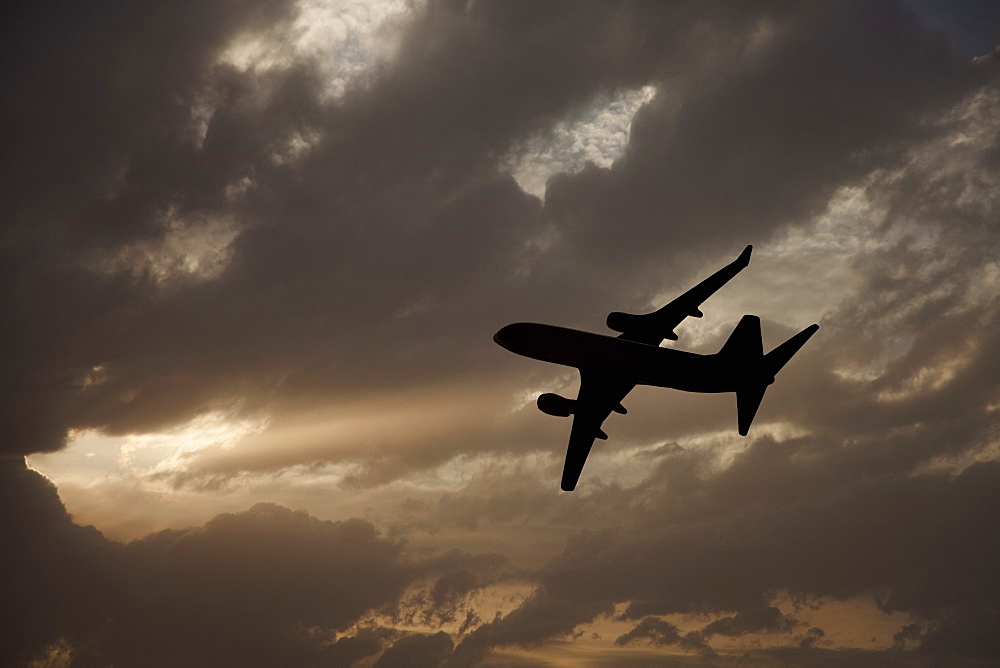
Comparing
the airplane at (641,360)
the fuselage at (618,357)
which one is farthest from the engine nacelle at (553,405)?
the fuselage at (618,357)

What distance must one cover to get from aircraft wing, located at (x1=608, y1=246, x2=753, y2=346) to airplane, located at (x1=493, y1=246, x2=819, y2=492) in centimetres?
9

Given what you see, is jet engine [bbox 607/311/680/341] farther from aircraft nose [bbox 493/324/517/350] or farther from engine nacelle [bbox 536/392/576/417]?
aircraft nose [bbox 493/324/517/350]

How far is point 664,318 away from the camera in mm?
64625

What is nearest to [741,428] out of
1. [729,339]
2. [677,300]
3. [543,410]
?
[729,339]

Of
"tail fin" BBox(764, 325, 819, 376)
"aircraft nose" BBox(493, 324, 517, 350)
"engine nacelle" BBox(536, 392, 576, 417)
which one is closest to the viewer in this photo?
"aircraft nose" BBox(493, 324, 517, 350)

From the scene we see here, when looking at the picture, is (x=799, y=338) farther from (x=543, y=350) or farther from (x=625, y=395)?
(x=543, y=350)

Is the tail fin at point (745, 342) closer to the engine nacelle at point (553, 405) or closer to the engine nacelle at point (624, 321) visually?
the engine nacelle at point (624, 321)

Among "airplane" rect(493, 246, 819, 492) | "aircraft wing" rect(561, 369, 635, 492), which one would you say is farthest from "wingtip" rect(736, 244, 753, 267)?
"aircraft wing" rect(561, 369, 635, 492)

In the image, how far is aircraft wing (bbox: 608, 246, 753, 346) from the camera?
6322 cm

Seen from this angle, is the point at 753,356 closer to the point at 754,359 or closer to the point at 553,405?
the point at 754,359

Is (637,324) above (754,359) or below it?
above

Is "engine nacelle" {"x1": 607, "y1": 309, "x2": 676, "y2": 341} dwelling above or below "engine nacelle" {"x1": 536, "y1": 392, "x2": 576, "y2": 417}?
above

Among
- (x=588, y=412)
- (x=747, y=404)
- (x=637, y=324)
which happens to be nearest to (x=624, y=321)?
(x=637, y=324)

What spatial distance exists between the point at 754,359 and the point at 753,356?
12.6 inches
